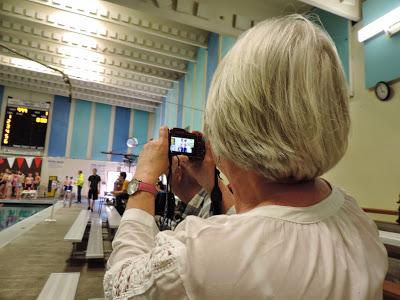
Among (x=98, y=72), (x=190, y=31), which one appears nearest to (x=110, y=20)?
(x=190, y=31)

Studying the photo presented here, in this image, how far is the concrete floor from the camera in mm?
2582

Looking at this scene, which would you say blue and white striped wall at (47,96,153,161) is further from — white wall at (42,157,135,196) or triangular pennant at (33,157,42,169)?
triangular pennant at (33,157,42,169)

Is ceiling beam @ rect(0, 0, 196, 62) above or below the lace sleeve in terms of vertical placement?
above

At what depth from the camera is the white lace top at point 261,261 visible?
325mm

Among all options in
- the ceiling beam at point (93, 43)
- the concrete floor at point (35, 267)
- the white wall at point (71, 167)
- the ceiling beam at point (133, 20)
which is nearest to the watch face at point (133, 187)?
the concrete floor at point (35, 267)

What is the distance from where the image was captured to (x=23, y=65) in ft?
26.4

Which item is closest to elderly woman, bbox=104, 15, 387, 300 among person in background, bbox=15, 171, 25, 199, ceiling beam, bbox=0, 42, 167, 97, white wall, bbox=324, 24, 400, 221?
white wall, bbox=324, 24, 400, 221

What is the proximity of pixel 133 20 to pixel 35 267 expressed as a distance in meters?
5.40

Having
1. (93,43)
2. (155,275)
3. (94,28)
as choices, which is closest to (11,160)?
(93,43)

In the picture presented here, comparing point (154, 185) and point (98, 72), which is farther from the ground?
point (98, 72)

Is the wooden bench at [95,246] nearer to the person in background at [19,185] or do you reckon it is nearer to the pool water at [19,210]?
the pool water at [19,210]

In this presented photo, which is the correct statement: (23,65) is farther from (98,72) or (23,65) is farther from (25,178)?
(25,178)

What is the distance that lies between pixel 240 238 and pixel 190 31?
7223 mm

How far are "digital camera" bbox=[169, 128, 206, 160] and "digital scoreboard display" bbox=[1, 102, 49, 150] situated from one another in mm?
12201
